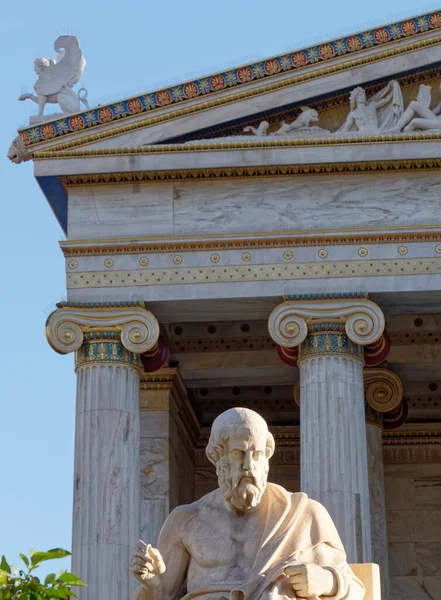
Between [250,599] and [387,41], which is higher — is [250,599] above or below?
below

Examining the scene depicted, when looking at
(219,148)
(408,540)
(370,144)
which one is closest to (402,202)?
(370,144)

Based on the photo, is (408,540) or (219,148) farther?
(408,540)

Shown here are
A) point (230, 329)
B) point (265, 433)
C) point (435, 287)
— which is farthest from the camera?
point (230, 329)

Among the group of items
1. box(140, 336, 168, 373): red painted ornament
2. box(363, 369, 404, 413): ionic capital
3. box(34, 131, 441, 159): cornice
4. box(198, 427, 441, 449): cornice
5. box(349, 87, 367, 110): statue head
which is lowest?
box(140, 336, 168, 373): red painted ornament

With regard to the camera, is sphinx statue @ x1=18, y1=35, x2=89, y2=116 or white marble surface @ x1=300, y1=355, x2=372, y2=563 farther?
sphinx statue @ x1=18, y1=35, x2=89, y2=116

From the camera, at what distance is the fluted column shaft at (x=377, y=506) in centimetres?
2769

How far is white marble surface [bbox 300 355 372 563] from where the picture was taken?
24281mm

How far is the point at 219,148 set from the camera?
1037 inches

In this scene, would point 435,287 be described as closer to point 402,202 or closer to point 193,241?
point 402,202

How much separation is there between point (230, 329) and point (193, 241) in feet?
11.5

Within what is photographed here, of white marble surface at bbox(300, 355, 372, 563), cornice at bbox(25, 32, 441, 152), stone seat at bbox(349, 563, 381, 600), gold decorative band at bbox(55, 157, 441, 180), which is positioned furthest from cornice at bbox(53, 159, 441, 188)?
stone seat at bbox(349, 563, 381, 600)

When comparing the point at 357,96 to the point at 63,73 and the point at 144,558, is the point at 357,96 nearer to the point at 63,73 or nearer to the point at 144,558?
the point at 63,73

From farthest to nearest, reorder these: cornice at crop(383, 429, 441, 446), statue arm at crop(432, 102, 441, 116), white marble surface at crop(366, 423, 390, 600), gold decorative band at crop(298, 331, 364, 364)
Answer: cornice at crop(383, 429, 441, 446)
white marble surface at crop(366, 423, 390, 600)
statue arm at crop(432, 102, 441, 116)
gold decorative band at crop(298, 331, 364, 364)

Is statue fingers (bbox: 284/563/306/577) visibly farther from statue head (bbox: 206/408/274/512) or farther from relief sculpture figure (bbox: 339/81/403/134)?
relief sculpture figure (bbox: 339/81/403/134)
